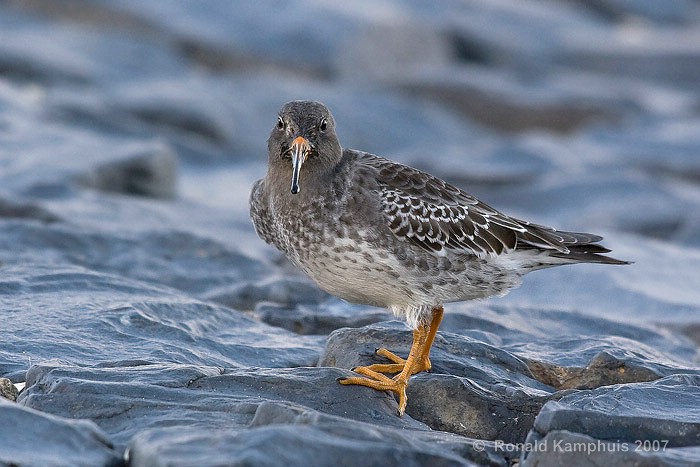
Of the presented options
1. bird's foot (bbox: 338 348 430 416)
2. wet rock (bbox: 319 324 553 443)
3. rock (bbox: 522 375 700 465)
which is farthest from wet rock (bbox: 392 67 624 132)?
rock (bbox: 522 375 700 465)

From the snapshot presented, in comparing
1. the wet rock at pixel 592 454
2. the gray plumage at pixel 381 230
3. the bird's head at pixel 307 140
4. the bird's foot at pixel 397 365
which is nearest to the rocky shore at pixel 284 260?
the wet rock at pixel 592 454

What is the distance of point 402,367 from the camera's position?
8328 mm

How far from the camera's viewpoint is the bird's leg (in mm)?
8179

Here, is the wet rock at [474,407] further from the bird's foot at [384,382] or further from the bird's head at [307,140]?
the bird's head at [307,140]

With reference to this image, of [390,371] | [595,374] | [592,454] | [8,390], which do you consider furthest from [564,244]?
[8,390]

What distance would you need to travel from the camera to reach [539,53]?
2895 centimetres

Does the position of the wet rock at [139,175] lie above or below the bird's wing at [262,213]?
below

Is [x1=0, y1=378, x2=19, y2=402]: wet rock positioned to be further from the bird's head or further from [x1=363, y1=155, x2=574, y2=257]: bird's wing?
[x1=363, y1=155, x2=574, y2=257]: bird's wing

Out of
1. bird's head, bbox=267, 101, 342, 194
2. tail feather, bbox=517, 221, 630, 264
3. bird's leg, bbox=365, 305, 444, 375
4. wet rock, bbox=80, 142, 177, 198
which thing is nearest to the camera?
bird's leg, bbox=365, 305, 444, 375

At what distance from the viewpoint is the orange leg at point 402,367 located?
7.61 metres

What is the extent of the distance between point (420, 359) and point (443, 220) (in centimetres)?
103

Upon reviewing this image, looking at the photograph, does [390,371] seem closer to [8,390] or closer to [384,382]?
[384,382]

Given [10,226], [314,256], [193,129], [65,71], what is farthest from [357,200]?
[65,71]

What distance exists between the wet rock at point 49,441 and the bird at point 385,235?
2.10 metres
